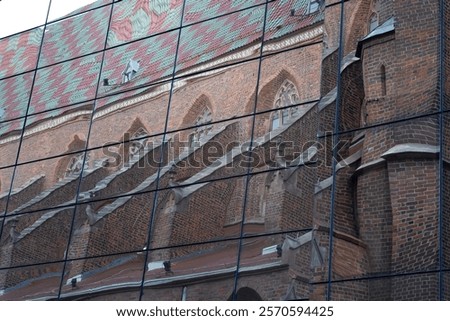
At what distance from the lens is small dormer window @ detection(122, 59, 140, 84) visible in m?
21.5

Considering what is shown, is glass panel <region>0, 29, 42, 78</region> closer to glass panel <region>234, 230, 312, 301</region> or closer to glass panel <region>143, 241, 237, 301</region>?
glass panel <region>143, 241, 237, 301</region>

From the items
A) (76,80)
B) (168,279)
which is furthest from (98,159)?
(168,279)

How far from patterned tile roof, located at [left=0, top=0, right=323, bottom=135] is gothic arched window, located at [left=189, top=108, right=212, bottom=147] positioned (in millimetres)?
1125

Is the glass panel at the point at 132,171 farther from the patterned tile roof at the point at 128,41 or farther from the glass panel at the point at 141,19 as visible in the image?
the glass panel at the point at 141,19

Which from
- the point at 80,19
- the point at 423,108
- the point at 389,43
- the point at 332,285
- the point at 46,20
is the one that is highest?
the point at 80,19

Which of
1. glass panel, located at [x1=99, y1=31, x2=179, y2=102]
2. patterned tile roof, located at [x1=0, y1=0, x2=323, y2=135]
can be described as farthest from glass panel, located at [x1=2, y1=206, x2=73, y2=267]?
glass panel, located at [x1=99, y1=31, x2=179, y2=102]

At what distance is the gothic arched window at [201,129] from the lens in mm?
18602

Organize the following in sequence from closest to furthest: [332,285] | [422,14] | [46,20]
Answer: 1. [332,285]
2. [422,14]
3. [46,20]

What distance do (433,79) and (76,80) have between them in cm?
1034

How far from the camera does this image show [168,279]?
51.4 ft

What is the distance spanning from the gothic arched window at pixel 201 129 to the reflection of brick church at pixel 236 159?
3.1 inches

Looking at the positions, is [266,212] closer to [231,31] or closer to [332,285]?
[332,285]

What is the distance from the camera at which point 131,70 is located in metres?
21.6

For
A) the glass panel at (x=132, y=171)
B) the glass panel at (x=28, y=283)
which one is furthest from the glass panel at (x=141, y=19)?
the glass panel at (x=28, y=283)
